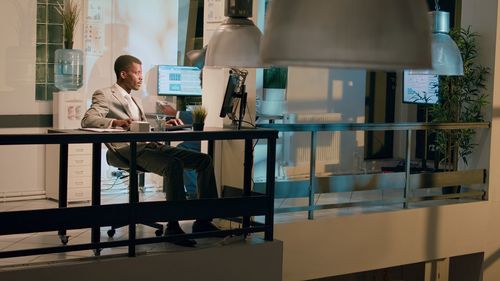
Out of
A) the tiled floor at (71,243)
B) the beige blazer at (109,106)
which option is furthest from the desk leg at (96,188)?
the beige blazer at (109,106)

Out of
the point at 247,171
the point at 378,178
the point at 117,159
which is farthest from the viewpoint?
the point at 378,178

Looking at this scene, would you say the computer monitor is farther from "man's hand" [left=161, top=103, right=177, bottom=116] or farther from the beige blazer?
"man's hand" [left=161, top=103, right=177, bottom=116]

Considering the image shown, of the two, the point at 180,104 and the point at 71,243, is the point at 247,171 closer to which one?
the point at 71,243

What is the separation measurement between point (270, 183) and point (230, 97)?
84 cm

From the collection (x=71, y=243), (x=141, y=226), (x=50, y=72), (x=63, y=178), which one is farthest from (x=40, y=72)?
(x=71, y=243)

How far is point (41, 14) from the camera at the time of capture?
9211 mm

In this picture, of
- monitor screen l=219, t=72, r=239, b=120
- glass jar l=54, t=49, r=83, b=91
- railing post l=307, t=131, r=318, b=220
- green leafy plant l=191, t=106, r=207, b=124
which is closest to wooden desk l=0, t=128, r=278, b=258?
green leafy plant l=191, t=106, r=207, b=124

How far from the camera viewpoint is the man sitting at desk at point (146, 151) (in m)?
6.71

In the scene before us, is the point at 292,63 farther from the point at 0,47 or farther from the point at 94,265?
the point at 0,47

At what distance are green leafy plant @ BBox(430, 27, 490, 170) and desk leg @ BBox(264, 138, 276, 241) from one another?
3.20 metres

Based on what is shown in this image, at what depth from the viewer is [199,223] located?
23.3ft

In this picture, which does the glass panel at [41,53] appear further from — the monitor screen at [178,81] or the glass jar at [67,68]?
the monitor screen at [178,81]

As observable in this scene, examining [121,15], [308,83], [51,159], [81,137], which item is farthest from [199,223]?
[308,83]

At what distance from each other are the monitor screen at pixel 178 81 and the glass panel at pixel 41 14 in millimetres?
1709
